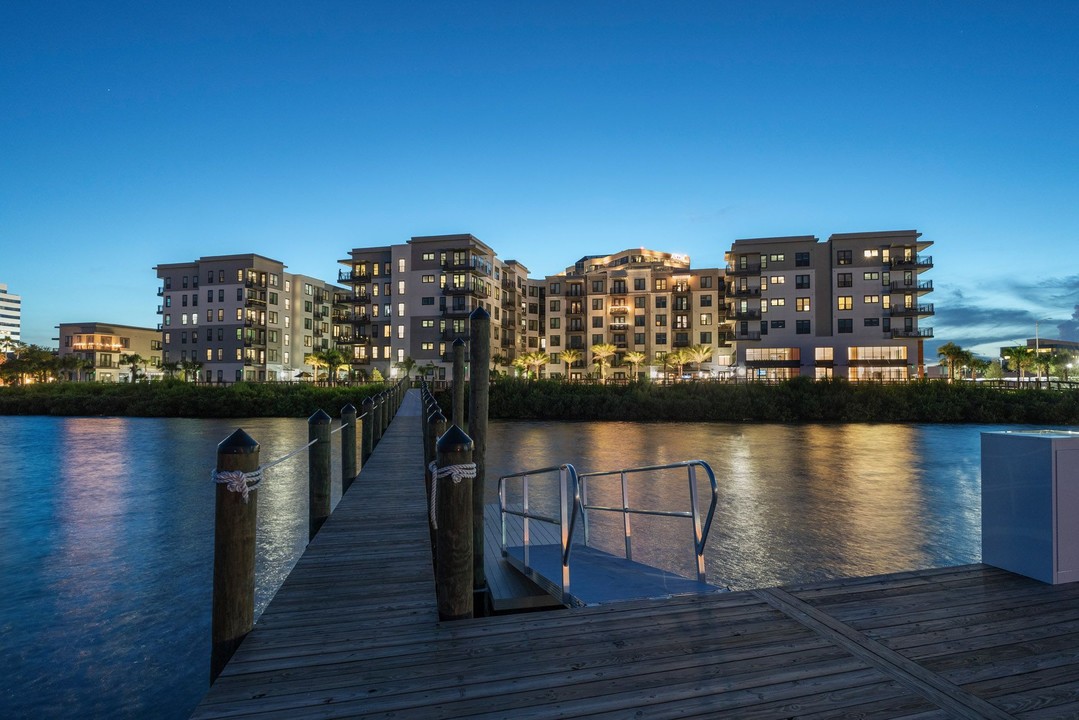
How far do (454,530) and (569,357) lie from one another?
77.8 metres

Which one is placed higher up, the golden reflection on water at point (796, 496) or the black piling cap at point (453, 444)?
the black piling cap at point (453, 444)

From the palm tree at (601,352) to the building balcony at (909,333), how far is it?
106ft

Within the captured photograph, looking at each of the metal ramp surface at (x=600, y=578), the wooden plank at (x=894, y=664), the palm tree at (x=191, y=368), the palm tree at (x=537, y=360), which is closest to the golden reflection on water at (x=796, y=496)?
the metal ramp surface at (x=600, y=578)

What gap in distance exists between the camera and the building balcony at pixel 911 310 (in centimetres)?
6462

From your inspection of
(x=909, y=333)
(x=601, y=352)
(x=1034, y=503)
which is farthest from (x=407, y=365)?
(x=1034, y=503)

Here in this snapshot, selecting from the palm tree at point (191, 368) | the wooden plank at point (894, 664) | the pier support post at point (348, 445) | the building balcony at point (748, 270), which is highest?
the building balcony at point (748, 270)

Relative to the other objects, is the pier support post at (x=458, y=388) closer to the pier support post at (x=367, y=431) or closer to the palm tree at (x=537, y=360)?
the pier support post at (x=367, y=431)

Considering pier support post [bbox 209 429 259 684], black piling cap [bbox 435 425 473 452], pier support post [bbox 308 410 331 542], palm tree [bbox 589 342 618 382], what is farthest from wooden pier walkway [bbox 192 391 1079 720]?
palm tree [bbox 589 342 618 382]

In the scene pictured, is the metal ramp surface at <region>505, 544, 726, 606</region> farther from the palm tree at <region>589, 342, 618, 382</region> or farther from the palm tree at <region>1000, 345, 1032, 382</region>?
the palm tree at <region>1000, 345, 1032, 382</region>

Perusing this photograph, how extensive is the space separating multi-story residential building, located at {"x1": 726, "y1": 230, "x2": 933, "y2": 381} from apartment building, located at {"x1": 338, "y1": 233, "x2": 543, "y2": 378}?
30.0m

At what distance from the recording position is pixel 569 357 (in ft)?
269

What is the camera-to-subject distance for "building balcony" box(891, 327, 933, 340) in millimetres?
64125

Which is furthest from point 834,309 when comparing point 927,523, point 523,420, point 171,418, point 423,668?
point 423,668

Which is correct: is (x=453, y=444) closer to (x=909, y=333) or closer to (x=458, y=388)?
(x=458, y=388)
